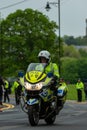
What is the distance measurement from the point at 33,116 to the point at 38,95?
532 millimetres

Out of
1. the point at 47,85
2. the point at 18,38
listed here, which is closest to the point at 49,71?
the point at 47,85

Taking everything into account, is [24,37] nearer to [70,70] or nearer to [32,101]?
[32,101]

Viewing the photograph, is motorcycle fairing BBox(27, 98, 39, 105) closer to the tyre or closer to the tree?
the tyre

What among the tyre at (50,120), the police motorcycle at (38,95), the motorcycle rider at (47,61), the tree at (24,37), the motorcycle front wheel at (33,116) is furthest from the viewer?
the tree at (24,37)

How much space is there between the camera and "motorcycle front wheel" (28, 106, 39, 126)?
50.2ft

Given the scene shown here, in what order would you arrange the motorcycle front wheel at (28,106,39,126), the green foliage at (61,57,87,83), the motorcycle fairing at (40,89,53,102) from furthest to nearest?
the green foliage at (61,57,87,83) → the motorcycle fairing at (40,89,53,102) → the motorcycle front wheel at (28,106,39,126)

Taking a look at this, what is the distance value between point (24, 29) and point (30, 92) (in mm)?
70029

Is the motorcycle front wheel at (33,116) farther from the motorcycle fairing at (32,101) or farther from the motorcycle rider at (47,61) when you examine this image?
the motorcycle rider at (47,61)

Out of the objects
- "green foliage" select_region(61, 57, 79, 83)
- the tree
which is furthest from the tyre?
"green foliage" select_region(61, 57, 79, 83)

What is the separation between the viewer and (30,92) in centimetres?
1547

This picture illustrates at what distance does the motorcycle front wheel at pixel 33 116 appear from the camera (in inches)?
602

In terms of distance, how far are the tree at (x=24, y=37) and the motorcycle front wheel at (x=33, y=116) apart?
66015 mm

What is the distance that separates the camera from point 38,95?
15492 millimetres

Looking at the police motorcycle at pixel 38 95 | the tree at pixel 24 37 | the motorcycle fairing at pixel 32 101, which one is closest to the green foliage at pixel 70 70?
the tree at pixel 24 37
